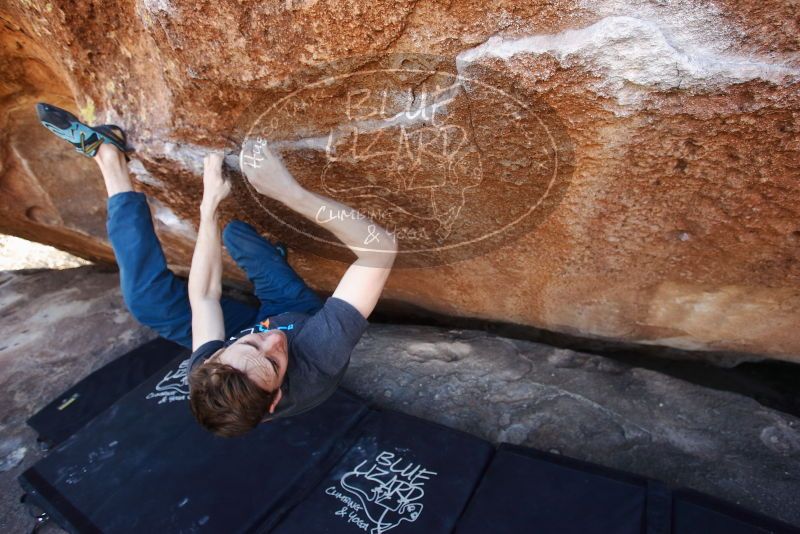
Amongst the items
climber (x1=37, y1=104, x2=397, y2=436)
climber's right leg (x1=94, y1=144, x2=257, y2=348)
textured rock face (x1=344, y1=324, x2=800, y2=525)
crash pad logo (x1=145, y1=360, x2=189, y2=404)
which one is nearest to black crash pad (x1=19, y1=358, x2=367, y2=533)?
crash pad logo (x1=145, y1=360, x2=189, y2=404)

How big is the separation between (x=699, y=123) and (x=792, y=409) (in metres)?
1.51

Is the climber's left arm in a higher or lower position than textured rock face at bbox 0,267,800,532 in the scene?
higher

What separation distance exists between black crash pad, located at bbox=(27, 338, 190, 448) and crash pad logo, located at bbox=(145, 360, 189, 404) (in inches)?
5.2

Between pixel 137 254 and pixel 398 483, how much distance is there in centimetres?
112

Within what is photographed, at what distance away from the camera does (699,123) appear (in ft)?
3.49

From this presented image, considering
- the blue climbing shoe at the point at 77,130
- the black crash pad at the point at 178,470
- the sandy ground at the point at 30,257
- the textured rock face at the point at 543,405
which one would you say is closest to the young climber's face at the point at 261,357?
the black crash pad at the point at 178,470

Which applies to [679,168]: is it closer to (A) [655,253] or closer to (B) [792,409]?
(A) [655,253]

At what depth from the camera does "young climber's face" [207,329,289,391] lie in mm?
1271

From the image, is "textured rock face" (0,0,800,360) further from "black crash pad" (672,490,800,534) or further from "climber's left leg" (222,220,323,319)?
"black crash pad" (672,490,800,534)

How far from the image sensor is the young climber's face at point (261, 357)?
50.1 inches

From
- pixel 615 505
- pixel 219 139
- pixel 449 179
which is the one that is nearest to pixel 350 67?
pixel 449 179

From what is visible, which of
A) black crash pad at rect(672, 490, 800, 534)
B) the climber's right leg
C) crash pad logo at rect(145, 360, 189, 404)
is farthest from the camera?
crash pad logo at rect(145, 360, 189, 404)

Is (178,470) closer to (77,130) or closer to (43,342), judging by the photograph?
(77,130)

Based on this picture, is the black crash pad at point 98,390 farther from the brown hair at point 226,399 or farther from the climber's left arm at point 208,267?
the brown hair at point 226,399
